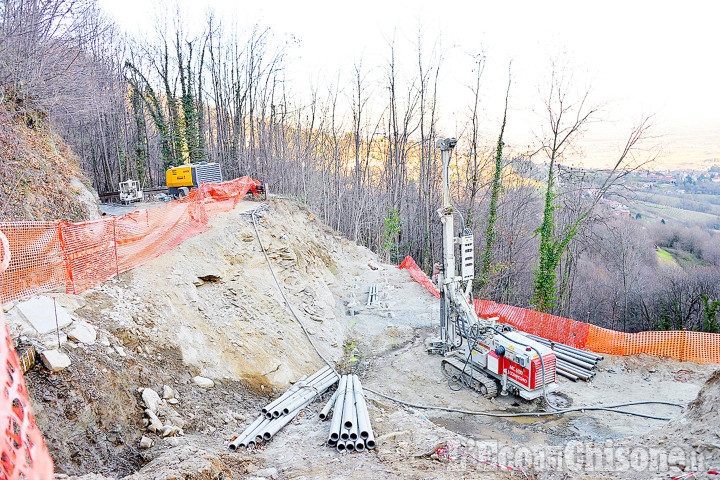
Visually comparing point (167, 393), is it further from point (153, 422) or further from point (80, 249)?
point (80, 249)

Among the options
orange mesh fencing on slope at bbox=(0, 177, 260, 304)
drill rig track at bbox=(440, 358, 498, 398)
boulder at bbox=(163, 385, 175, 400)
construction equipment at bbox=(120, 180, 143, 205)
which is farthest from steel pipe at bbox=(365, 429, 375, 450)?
construction equipment at bbox=(120, 180, 143, 205)

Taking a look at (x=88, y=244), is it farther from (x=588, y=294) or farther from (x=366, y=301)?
(x=588, y=294)

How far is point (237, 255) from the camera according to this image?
41.4ft

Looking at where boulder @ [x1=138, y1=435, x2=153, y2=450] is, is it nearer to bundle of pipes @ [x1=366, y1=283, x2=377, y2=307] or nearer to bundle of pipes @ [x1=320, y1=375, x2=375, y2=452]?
bundle of pipes @ [x1=320, y1=375, x2=375, y2=452]

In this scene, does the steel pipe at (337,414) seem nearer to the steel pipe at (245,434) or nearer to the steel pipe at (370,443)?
the steel pipe at (370,443)

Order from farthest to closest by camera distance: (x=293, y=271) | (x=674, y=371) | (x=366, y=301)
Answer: (x=366, y=301) < (x=293, y=271) < (x=674, y=371)

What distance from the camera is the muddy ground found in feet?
18.6

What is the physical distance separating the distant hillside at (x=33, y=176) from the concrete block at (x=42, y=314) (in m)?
3.84

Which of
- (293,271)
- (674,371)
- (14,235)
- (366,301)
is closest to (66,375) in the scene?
(14,235)

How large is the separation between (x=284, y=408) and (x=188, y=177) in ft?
43.8

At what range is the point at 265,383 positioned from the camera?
9.33 m

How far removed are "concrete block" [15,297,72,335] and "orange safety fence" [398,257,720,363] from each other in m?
14.0

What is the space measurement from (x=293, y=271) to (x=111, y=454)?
30.3ft

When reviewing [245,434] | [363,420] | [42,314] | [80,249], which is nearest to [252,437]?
[245,434]
